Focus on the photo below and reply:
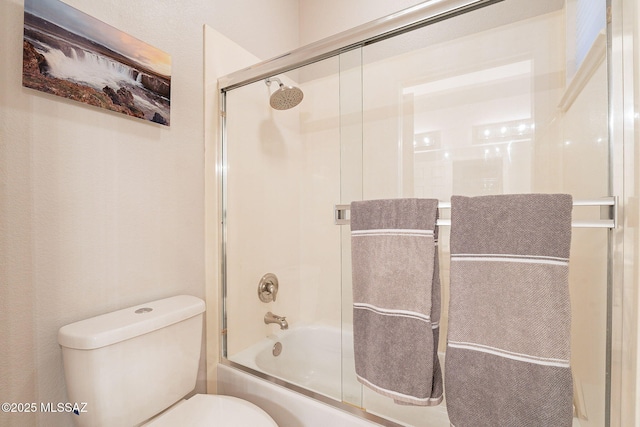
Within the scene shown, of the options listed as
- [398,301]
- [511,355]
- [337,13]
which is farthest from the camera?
[337,13]

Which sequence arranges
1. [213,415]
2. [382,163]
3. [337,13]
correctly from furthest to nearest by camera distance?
[337,13] < [382,163] < [213,415]

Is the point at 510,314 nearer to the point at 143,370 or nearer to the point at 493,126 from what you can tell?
the point at 493,126

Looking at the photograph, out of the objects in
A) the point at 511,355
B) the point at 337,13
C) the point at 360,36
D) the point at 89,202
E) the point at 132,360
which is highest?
the point at 337,13

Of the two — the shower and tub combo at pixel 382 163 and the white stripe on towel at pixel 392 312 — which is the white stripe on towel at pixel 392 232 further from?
the white stripe on towel at pixel 392 312

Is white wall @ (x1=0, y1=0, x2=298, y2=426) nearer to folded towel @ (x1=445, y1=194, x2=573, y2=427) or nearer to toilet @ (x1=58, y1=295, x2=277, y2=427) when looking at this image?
toilet @ (x1=58, y1=295, x2=277, y2=427)

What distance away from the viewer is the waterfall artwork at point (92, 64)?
0.85 metres

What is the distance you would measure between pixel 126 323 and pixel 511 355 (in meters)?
1.07

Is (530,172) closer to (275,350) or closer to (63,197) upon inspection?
(275,350)

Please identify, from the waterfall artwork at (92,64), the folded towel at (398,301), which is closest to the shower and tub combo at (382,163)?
the folded towel at (398,301)

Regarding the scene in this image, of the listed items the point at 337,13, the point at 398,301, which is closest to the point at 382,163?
the point at 398,301

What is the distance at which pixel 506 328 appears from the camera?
0.72 meters

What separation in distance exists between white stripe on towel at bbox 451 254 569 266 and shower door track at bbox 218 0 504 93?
734 millimetres

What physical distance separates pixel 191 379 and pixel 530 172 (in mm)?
1509

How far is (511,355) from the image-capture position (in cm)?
70
